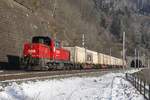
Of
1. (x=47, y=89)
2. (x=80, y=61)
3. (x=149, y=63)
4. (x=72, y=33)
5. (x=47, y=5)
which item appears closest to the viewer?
(x=47, y=89)

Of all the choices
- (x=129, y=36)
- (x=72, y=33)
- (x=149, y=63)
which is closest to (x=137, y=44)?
(x=129, y=36)

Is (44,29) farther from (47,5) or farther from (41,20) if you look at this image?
(47,5)

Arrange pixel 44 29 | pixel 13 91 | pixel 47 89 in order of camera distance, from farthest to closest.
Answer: pixel 44 29
pixel 47 89
pixel 13 91

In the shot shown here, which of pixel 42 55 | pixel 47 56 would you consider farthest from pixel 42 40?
pixel 42 55

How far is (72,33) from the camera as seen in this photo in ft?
281

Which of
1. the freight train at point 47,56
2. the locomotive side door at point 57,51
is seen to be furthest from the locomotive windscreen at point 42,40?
the locomotive side door at point 57,51

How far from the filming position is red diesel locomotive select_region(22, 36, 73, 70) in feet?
109

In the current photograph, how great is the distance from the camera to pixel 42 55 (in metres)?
33.9

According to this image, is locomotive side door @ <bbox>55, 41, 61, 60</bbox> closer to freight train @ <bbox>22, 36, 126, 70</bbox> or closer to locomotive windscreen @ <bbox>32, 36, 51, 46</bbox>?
freight train @ <bbox>22, 36, 126, 70</bbox>

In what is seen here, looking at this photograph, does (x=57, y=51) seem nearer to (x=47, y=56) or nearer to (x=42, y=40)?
(x=42, y=40)

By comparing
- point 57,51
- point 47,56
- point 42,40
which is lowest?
point 47,56

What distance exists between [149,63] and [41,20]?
344 feet

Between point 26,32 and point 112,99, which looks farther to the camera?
point 26,32

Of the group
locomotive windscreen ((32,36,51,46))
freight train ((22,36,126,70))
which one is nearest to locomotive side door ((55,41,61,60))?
freight train ((22,36,126,70))
